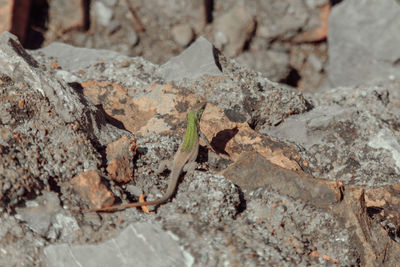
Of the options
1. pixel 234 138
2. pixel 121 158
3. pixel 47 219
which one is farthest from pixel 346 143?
pixel 47 219

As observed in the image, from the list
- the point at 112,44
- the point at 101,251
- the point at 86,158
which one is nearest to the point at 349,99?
the point at 86,158

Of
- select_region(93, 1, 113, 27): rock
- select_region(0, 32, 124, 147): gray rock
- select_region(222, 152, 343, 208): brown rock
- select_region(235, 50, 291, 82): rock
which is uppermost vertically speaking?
select_region(235, 50, 291, 82): rock

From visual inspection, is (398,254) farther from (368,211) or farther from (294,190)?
(294,190)

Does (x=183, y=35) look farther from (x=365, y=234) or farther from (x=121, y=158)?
(x=365, y=234)

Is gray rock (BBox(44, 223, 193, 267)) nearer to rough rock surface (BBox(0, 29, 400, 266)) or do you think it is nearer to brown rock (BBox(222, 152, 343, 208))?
rough rock surface (BBox(0, 29, 400, 266))

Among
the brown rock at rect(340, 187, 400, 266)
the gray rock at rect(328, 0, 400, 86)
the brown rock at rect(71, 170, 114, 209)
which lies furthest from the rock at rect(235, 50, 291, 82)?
the brown rock at rect(71, 170, 114, 209)

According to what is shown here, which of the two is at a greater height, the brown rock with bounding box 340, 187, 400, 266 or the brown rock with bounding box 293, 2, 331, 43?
the brown rock with bounding box 293, 2, 331, 43

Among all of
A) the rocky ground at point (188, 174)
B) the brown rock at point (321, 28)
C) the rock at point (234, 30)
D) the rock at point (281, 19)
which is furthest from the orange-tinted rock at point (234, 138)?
the brown rock at point (321, 28)
